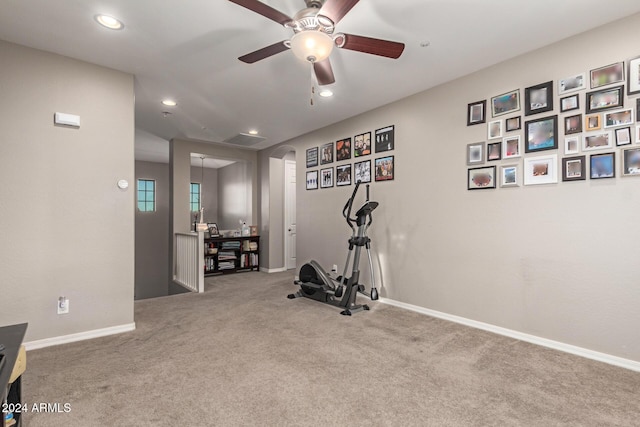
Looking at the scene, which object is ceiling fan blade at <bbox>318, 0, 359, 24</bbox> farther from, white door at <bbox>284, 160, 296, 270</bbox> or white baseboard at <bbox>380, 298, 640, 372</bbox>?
white door at <bbox>284, 160, 296, 270</bbox>

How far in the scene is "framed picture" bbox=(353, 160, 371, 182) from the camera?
14.6 feet

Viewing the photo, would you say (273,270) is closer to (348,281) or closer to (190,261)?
(190,261)

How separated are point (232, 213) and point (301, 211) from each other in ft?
10.2

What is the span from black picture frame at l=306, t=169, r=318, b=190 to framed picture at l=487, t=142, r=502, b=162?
281 centimetres

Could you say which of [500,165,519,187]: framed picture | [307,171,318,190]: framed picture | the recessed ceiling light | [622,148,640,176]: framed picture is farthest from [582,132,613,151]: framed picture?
the recessed ceiling light

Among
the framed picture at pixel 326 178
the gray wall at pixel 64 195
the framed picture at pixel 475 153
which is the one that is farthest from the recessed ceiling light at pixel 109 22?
the framed picture at pixel 475 153

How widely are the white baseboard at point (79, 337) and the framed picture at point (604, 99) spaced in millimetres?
4625

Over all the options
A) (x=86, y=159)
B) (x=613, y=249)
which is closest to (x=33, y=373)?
(x=86, y=159)

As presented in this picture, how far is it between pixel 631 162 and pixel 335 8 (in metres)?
2.45

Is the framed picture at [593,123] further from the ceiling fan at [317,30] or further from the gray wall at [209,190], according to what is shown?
the gray wall at [209,190]

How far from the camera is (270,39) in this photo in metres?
2.71

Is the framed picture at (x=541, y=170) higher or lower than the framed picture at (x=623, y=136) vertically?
lower

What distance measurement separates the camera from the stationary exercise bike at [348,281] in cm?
377

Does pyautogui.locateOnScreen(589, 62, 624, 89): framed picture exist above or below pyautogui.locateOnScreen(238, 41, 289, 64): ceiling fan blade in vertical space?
below
